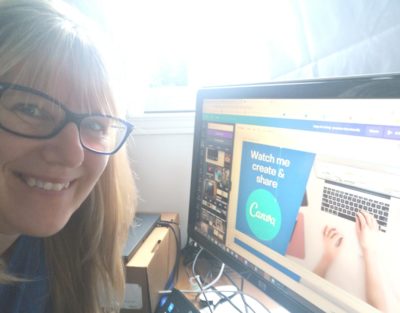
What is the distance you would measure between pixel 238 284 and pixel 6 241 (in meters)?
0.58

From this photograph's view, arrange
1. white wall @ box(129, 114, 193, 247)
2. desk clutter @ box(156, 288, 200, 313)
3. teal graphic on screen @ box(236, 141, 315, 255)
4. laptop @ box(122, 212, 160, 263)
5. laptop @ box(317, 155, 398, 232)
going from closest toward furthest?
laptop @ box(317, 155, 398, 232), teal graphic on screen @ box(236, 141, 315, 255), desk clutter @ box(156, 288, 200, 313), laptop @ box(122, 212, 160, 263), white wall @ box(129, 114, 193, 247)

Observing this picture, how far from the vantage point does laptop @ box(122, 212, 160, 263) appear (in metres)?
0.71

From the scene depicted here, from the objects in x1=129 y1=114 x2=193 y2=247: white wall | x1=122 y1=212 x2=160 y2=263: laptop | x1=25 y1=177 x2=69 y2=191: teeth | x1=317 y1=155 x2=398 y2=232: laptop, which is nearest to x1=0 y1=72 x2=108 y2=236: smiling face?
x1=25 y1=177 x2=69 y2=191: teeth

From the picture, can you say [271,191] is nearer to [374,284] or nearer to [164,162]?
[374,284]

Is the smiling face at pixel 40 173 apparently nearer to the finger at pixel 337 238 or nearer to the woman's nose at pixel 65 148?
the woman's nose at pixel 65 148

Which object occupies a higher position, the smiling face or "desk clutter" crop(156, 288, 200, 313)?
the smiling face

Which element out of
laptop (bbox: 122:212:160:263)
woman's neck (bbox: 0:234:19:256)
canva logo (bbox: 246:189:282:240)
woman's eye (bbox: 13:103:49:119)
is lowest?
laptop (bbox: 122:212:160:263)

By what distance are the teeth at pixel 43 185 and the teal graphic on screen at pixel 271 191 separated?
332 mm

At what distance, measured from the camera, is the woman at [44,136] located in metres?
0.43

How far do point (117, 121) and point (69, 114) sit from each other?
0.33ft

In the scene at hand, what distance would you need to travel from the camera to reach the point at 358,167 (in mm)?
405

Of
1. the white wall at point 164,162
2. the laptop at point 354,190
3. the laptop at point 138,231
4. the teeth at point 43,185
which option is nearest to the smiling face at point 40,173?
the teeth at point 43,185

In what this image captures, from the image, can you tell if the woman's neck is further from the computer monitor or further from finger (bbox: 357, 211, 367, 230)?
finger (bbox: 357, 211, 367, 230)

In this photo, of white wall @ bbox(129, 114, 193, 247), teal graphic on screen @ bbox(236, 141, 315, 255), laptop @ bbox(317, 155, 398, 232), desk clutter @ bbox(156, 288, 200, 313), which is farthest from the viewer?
white wall @ bbox(129, 114, 193, 247)
